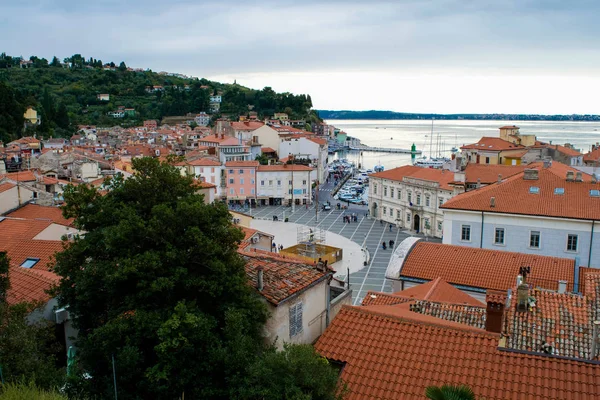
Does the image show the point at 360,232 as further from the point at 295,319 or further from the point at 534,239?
the point at 295,319

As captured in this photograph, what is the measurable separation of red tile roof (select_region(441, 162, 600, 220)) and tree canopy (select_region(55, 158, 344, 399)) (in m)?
20.0

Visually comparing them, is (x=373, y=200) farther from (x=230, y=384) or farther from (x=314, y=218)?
(x=230, y=384)

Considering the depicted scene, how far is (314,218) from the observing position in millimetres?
56094

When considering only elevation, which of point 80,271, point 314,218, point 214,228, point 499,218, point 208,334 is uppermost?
point 214,228

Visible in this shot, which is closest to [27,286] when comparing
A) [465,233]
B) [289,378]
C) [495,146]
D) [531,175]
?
[289,378]

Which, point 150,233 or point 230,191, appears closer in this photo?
point 150,233

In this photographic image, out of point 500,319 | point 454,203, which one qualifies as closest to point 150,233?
point 500,319

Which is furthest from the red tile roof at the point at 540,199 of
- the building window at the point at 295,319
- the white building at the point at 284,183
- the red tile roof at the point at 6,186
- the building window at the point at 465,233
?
the white building at the point at 284,183

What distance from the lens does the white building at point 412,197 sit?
47906mm

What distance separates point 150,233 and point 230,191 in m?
55.3

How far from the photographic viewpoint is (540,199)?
90.1 feet

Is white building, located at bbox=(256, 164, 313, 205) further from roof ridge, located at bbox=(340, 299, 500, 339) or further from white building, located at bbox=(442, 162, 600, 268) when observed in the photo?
roof ridge, located at bbox=(340, 299, 500, 339)

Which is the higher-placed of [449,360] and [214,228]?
[214,228]

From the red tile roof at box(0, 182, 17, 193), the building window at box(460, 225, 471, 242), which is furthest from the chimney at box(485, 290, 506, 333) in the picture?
the red tile roof at box(0, 182, 17, 193)
